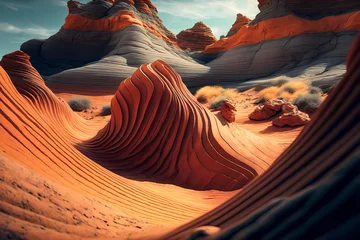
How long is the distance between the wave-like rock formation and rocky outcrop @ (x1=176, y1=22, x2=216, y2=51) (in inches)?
360

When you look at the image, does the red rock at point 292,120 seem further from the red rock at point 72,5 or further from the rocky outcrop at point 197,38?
the rocky outcrop at point 197,38

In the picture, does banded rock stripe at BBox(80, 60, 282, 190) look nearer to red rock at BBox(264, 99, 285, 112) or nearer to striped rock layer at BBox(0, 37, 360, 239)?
striped rock layer at BBox(0, 37, 360, 239)

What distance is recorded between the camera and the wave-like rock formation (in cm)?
1498

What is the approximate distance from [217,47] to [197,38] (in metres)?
10.8

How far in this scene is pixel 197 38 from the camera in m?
32.6

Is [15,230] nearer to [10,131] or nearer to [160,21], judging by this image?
[10,131]

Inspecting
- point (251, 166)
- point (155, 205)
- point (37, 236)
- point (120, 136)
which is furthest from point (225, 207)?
point (120, 136)

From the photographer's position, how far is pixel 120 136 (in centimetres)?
431

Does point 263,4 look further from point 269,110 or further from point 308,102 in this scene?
point 269,110

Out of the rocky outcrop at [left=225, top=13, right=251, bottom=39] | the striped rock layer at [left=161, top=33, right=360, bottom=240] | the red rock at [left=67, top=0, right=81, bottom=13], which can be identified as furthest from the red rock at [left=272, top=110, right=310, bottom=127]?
the red rock at [left=67, top=0, right=81, bottom=13]

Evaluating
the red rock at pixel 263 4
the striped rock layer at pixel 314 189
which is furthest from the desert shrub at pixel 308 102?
the red rock at pixel 263 4

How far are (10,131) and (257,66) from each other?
17509 millimetres

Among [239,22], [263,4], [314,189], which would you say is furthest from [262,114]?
[239,22]

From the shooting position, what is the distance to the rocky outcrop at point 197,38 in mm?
32375
